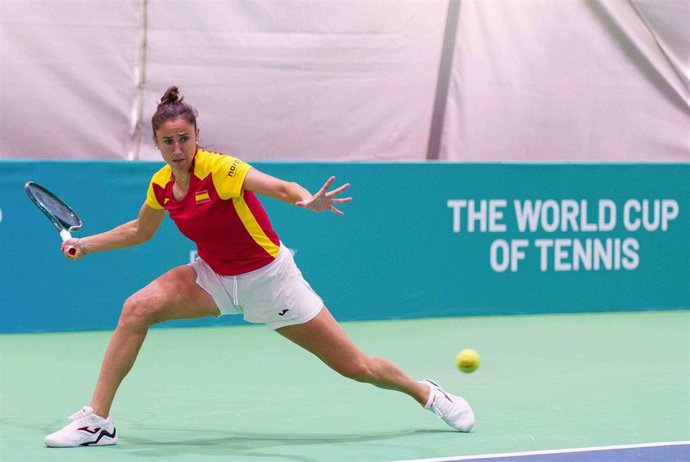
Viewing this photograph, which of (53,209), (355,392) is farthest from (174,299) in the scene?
(355,392)

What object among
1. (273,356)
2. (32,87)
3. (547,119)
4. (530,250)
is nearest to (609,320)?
(530,250)

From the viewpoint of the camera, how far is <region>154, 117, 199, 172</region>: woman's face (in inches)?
226

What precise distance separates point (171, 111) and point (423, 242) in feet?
16.2

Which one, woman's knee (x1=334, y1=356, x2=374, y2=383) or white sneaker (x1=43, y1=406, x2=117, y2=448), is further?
woman's knee (x1=334, y1=356, x2=374, y2=383)

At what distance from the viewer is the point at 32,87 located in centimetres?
1044

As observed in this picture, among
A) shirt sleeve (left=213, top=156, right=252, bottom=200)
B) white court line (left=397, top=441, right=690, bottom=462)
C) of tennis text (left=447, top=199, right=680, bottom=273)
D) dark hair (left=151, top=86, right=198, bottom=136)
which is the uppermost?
dark hair (left=151, top=86, right=198, bottom=136)

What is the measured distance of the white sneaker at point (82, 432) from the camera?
5840 mm

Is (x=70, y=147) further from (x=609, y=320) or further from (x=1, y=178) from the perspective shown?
(x=609, y=320)

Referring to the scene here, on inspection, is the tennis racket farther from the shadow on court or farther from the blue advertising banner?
the blue advertising banner

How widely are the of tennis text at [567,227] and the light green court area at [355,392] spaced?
620 millimetres

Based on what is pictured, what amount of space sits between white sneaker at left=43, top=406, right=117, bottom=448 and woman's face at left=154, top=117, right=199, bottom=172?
3.88ft

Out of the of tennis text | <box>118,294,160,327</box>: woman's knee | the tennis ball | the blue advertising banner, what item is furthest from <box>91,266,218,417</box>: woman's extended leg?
the of tennis text

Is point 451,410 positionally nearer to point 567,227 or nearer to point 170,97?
point 170,97

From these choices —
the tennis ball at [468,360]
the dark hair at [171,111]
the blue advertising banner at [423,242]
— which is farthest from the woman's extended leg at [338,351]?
the blue advertising banner at [423,242]
